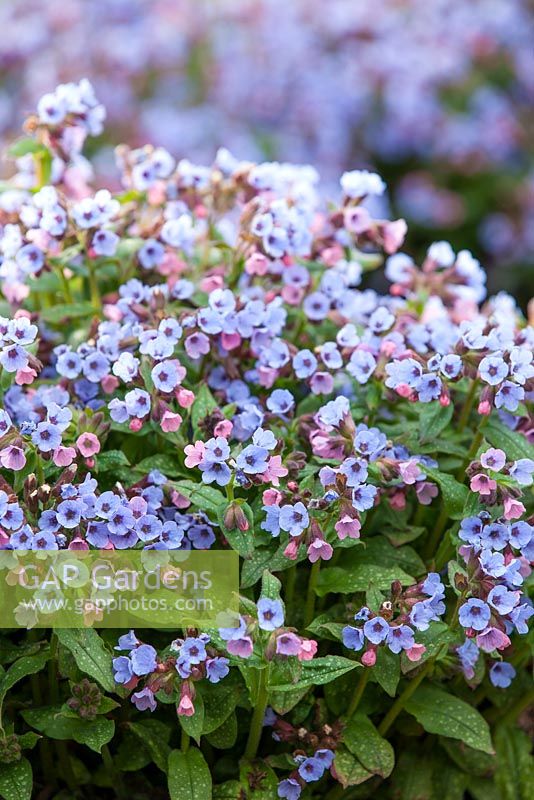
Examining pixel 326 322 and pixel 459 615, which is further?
pixel 326 322

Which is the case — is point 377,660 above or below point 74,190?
below

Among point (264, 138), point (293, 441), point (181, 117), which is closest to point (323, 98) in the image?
point (264, 138)

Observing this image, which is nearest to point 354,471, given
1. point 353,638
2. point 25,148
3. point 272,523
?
point 272,523

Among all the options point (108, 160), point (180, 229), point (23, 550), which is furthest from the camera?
point (108, 160)

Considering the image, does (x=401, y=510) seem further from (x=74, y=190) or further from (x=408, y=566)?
(x=74, y=190)

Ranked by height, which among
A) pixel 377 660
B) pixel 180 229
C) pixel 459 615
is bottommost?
pixel 377 660

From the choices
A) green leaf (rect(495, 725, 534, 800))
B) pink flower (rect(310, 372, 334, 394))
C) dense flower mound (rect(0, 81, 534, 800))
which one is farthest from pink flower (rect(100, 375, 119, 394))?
green leaf (rect(495, 725, 534, 800))
